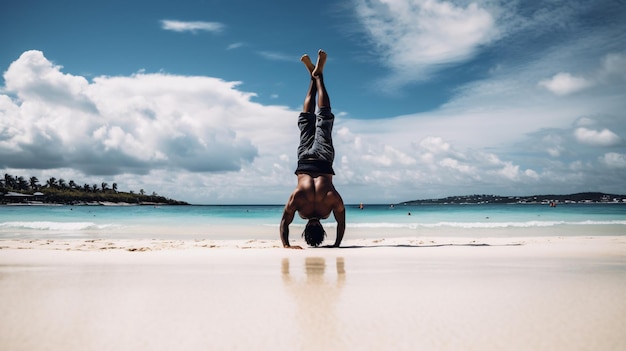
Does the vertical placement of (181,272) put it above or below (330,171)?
below

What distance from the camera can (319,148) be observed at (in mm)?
9531

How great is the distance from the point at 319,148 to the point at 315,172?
0.59m

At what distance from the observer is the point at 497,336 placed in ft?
9.49

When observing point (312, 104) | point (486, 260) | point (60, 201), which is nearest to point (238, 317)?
point (486, 260)

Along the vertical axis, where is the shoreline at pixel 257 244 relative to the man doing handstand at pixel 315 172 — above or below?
below

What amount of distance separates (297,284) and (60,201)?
365ft

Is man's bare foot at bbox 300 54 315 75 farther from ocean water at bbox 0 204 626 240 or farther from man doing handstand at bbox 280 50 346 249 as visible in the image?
ocean water at bbox 0 204 626 240

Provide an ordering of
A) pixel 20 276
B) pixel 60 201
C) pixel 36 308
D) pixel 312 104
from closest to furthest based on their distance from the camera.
→ pixel 36 308
pixel 20 276
pixel 312 104
pixel 60 201

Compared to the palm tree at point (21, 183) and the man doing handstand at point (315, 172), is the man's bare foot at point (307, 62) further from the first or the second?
the palm tree at point (21, 183)

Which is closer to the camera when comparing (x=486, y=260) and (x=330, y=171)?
(x=486, y=260)

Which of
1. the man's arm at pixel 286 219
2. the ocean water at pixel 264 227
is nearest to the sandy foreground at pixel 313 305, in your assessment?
the man's arm at pixel 286 219

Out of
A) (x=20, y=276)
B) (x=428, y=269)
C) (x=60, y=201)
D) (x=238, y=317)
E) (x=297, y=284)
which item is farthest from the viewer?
(x=60, y=201)

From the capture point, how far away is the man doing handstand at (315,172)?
911cm

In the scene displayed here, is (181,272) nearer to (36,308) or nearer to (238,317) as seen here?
(36,308)
